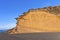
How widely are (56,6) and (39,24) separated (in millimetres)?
8476

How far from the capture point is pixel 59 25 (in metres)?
68.5

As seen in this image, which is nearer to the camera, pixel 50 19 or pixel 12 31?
pixel 12 31

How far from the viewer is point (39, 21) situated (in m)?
71.2

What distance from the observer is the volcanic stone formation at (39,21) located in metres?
67.9

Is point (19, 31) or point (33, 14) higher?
point (33, 14)

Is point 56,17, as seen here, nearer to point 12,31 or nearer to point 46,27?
point 46,27

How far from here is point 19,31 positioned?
67.6m

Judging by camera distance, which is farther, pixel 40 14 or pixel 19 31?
pixel 40 14

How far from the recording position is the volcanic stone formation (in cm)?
6788

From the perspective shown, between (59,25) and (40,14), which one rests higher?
(40,14)

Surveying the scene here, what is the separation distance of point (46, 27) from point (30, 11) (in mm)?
8079

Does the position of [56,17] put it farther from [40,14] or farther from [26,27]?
[26,27]

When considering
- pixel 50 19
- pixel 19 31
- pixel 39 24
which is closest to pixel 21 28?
pixel 19 31

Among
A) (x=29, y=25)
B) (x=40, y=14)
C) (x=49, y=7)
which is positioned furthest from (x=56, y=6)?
(x=29, y=25)
